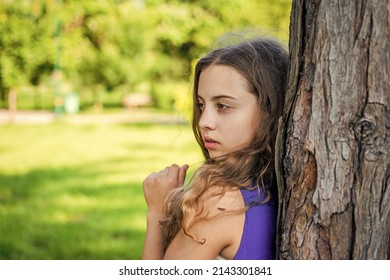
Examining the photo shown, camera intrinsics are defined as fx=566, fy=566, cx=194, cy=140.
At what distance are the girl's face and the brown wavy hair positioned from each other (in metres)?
0.02

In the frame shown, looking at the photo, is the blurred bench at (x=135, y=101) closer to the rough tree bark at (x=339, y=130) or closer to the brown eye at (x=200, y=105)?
the brown eye at (x=200, y=105)

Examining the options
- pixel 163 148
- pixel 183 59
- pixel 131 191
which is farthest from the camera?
pixel 183 59

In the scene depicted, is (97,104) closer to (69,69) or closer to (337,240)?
(69,69)

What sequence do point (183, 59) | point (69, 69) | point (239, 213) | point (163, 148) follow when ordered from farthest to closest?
point (183, 59) → point (69, 69) → point (163, 148) → point (239, 213)

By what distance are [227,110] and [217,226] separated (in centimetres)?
34

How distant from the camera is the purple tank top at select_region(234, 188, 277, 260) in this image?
5.13ft

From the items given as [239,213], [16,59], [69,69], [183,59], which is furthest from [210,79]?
[183,59]

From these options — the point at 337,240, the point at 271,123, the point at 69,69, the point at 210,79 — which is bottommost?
the point at 69,69

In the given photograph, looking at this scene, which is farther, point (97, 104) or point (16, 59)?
point (97, 104)

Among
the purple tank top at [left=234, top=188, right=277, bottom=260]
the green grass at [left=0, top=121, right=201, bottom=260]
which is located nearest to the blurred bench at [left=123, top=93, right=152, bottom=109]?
the green grass at [left=0, top=121, right=201, bottom=260]

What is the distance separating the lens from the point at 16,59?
18094 millimetres

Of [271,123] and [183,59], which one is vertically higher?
[271,123]

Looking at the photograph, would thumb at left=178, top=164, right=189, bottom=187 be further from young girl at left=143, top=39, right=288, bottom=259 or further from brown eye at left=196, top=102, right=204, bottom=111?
brown eye at left=196, top=102, right=204, bottom=111

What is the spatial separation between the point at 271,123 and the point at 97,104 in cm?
2172
